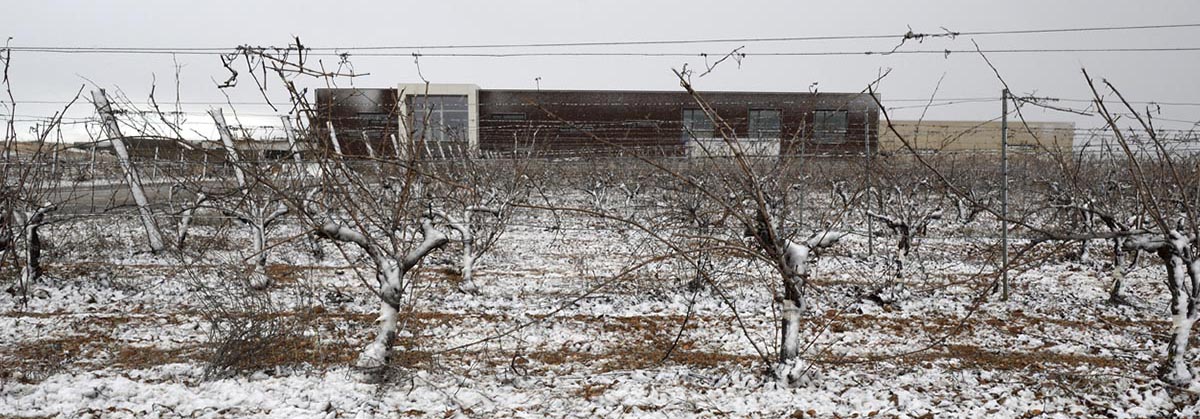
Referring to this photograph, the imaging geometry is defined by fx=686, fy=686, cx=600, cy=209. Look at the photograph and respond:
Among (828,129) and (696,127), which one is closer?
(828,129)

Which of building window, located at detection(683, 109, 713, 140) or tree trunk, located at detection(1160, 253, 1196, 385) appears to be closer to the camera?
building window, located at detection(683, 109, 713, 140)

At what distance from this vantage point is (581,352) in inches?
204

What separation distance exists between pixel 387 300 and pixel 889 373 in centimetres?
324

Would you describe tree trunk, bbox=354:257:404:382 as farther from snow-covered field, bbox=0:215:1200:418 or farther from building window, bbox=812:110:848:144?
building window, bbox=812:110:848:144

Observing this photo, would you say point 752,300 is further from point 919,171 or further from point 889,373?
point 919,171

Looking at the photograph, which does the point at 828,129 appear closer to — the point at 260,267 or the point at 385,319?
the point at 385,319

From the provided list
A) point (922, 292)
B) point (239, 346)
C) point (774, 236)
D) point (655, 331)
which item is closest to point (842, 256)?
point (922, 292)

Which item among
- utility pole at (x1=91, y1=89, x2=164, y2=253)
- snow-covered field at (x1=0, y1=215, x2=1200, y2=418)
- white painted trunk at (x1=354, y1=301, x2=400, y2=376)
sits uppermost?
utility pole at (x1=91, y1=89, x2=164, y2=253)

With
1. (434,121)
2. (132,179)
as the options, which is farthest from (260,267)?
(434,121)

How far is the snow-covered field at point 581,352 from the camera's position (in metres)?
3.88

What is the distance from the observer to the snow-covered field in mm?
3877

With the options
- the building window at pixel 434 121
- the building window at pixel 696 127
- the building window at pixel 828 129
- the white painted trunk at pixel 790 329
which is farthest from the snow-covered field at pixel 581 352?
the building window at pixel 828 129

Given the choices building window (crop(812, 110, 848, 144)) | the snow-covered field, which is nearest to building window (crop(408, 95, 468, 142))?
the snow-covered field

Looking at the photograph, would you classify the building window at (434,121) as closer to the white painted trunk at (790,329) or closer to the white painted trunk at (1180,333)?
the white painted trunk at (790,329)
